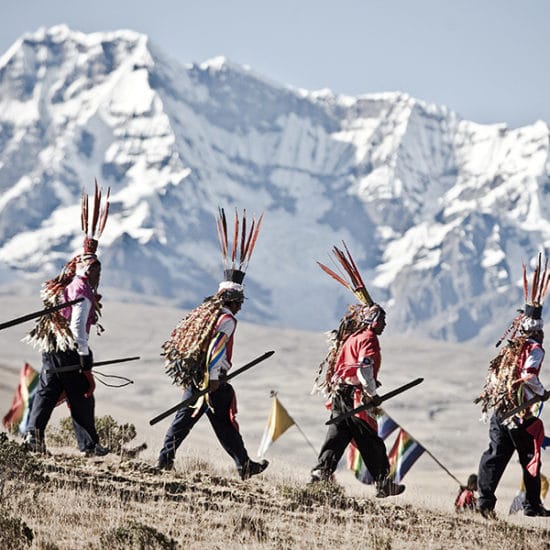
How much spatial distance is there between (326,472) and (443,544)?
71.5 inches

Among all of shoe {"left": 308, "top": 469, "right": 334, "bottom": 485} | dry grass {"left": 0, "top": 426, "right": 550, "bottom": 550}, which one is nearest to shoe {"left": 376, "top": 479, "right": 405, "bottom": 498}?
dry grass {"left": 0, "top": 426, "right": 550, "bottom": 550}

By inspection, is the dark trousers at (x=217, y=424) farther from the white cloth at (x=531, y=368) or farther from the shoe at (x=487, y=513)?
the white cloth at (x=531, y=368)

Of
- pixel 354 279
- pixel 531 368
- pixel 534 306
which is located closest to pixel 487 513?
pixel 531 368

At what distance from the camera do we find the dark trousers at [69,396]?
10.3m

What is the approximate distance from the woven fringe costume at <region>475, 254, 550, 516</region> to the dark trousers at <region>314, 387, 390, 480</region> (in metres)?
Answer: 0.89

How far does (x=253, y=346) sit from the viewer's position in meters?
119

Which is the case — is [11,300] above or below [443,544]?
above

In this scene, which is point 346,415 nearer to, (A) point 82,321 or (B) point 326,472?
(B) point 326,472

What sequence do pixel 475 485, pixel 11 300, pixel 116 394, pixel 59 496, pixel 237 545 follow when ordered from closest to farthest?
pixel 237 545, pixel 59 496, pixel 475 485, pixel 116 394, pixel 11 300

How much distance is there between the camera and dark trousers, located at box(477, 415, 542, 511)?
1012 centimetres

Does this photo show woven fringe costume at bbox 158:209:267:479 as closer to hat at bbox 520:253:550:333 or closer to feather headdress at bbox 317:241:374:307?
feather headdress at bbox 317:241:374:307

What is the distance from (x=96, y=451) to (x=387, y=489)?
250cm

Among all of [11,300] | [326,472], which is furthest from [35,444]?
[11,300]

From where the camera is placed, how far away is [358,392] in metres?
10.2
